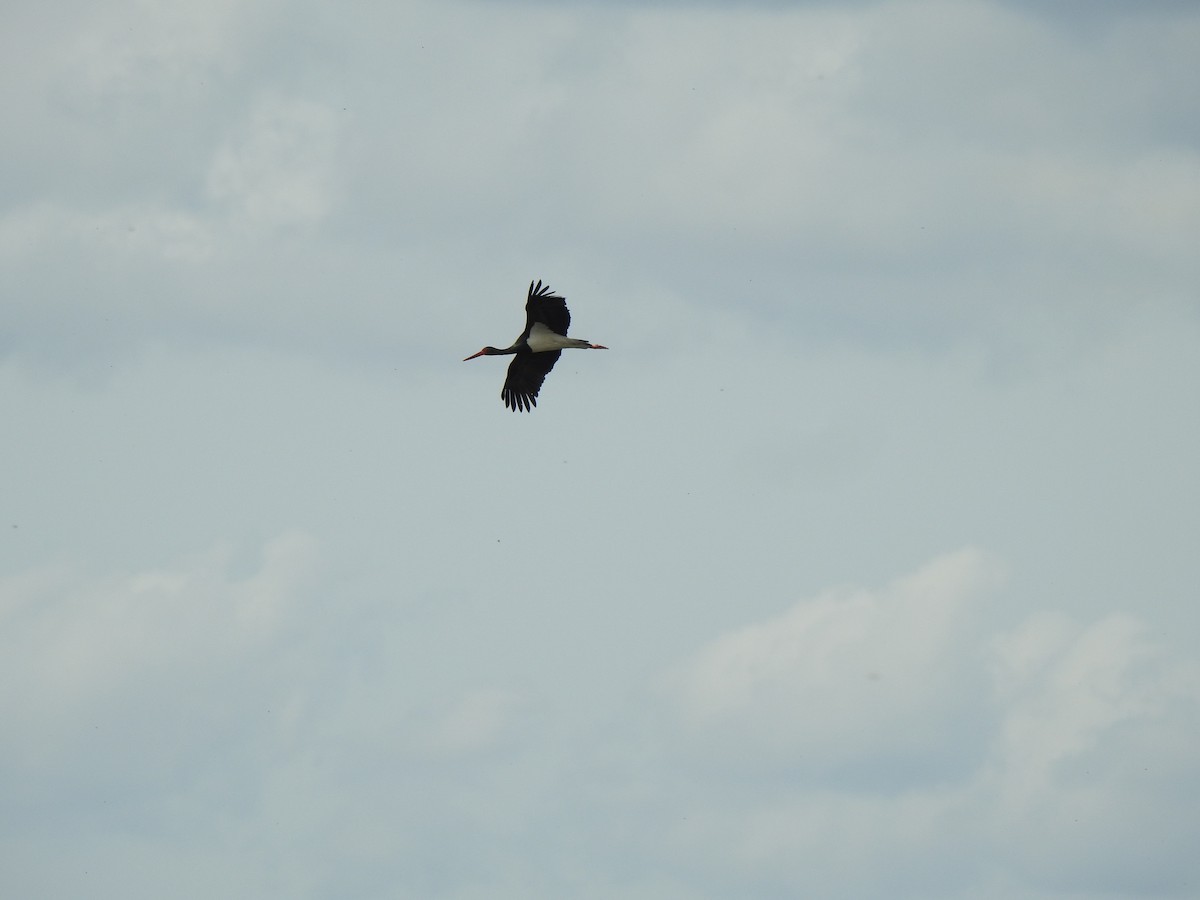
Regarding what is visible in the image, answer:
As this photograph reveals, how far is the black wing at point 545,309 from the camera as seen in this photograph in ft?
265

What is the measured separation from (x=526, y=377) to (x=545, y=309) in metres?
3.69

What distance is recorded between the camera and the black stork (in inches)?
3184

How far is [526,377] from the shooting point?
276ft

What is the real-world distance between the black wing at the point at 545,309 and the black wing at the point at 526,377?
79.6 inches

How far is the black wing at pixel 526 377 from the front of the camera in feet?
274

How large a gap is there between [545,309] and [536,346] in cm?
239

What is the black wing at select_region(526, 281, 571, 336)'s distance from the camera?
80688mm

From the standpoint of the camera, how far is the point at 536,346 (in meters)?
83.0

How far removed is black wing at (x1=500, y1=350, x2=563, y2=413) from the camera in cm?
8362

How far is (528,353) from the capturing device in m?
83.4

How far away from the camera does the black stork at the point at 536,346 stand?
3184 inches

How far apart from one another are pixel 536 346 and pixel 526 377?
4.40 feet

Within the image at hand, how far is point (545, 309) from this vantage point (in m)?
80.8
